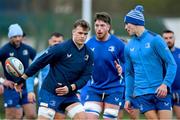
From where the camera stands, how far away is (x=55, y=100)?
44.3 ft

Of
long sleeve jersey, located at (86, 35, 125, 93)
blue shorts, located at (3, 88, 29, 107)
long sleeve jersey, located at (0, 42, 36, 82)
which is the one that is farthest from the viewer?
blue shorts, located at (3, 88, 29, 107)

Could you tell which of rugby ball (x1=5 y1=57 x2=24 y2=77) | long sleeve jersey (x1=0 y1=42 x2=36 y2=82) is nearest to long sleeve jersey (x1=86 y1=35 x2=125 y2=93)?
rugby ball (x1=5 y1=57 x2=24 y2=77)

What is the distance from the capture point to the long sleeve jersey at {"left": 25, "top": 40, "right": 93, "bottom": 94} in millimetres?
13367

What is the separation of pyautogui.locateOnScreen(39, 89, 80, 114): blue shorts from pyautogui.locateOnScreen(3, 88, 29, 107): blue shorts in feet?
13.0

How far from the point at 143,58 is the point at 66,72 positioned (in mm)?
1218

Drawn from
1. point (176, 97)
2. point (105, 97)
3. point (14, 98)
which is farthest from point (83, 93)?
point (14, 98)

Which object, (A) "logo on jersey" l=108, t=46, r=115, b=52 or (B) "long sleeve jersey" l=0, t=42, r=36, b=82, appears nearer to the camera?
(A) "logo on jersey" l=108, t=46, r=115, b=52

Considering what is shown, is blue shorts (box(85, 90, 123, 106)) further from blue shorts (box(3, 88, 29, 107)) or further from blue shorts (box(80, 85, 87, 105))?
blue shorts (box(3, 88, 29, 107))

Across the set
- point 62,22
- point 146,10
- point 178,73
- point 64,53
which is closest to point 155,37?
point 64,53

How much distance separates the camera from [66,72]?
532 inches

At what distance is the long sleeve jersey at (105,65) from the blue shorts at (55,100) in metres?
1.30

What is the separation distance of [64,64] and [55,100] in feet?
1.89

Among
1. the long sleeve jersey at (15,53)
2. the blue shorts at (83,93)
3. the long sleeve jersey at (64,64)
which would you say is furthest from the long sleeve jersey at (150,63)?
the long sleeve jersey at (15,53)

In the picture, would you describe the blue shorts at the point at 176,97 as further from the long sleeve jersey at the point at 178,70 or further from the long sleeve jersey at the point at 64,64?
the long sleeve jersey at the point at 64,64
